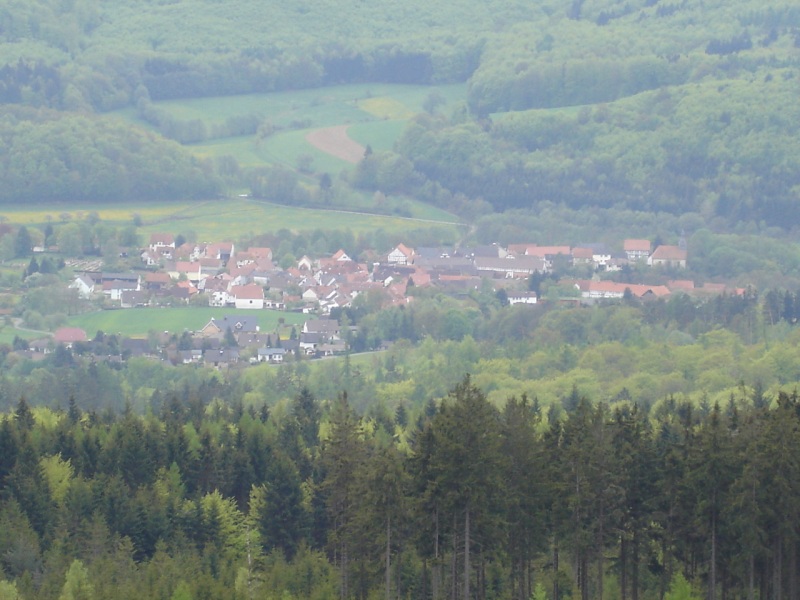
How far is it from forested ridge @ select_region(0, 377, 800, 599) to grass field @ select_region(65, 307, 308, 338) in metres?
62.4

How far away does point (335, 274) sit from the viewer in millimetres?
133875

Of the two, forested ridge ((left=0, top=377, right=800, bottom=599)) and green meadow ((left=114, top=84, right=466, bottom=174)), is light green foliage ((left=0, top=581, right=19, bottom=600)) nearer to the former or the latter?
forested ridge ((left=0, top=377, right=800, bottom=599))

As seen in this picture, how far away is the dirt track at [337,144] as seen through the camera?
17012cm

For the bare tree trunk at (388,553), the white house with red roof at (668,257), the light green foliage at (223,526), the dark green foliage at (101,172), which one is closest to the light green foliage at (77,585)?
the bare tree trunk at (388,553)

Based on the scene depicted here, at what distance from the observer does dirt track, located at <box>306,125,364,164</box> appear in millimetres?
Answer: 170125

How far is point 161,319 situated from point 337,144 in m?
58.2

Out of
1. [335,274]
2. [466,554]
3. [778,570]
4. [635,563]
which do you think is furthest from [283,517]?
[335,274]

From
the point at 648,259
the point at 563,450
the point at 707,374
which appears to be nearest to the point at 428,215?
the point at 648,259

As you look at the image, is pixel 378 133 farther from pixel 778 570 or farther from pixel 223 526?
pixel 778 570

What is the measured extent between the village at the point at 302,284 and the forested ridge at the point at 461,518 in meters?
53.9

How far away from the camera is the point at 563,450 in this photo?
42.7m

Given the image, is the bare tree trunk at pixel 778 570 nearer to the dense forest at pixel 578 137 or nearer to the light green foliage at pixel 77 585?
the light green foliage at pixel 77 585

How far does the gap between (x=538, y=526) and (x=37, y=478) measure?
50.3 ft

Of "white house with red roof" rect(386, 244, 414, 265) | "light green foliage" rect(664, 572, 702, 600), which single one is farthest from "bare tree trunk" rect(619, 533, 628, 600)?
"white house with red roof" rect(386, 244, 414, 265)
